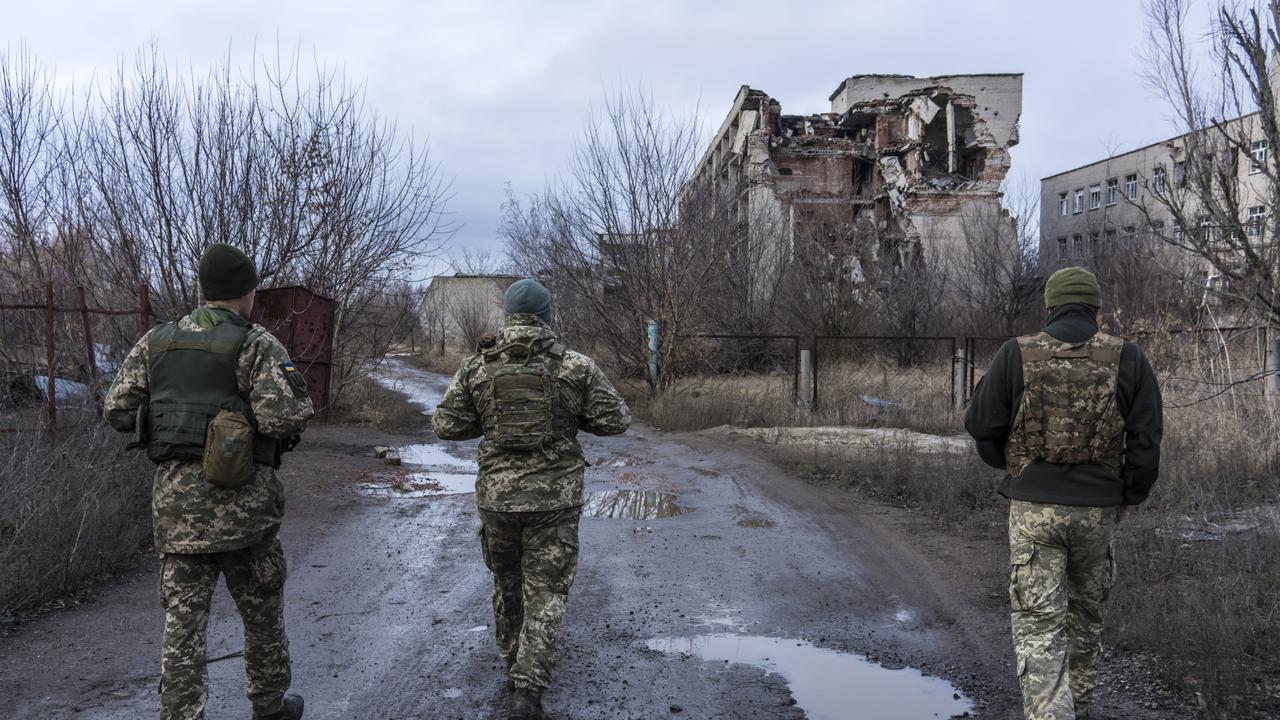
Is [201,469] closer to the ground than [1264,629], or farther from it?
farther from it

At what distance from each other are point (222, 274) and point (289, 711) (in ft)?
5.77

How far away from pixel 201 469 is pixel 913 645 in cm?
358

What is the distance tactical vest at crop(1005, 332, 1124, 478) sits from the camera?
3.45m

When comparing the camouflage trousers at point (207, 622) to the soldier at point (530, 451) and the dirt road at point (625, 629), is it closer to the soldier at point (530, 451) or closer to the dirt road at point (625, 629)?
the dirt road at point (625, 629)

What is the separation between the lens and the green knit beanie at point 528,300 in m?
4.00

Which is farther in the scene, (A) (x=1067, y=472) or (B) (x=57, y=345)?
(B) (x=57, y=345)

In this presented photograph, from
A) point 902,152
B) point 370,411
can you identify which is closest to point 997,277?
point 902,152

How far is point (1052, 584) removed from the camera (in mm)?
3445

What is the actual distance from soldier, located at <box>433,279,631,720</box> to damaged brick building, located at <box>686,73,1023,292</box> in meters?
30.7

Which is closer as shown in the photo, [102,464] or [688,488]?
[102,464]

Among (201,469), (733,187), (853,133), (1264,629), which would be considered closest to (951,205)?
(853,133)

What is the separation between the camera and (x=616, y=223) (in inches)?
782

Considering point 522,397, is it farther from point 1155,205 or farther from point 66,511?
point 1155,205

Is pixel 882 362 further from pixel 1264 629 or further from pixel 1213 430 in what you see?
pixel 1264 629
